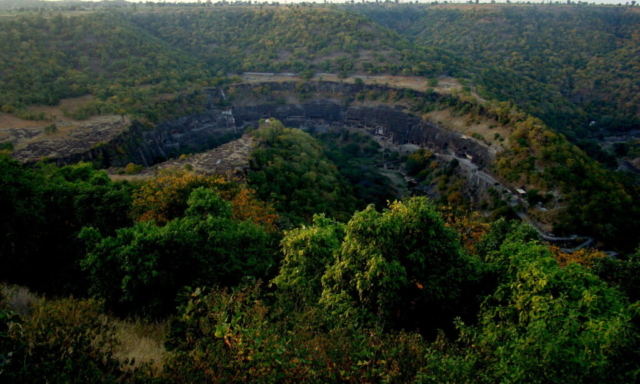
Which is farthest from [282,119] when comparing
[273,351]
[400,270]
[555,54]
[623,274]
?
[555,54]

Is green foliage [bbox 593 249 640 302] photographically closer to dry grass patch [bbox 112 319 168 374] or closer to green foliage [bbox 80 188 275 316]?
green foliage [bbox 80 188 275 316]

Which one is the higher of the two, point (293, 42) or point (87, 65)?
point (293, 42)

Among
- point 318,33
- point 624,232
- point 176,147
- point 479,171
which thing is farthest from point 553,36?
point 176,147

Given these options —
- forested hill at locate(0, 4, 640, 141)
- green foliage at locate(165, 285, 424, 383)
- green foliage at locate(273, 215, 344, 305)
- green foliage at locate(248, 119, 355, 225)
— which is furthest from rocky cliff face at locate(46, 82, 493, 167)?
green foliage at locate(165, 285, 424, 383)

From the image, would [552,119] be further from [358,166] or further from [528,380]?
[528,380]

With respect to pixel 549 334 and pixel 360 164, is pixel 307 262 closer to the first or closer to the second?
pixel 549 334

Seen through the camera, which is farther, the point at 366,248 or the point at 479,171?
the point at 479,171
